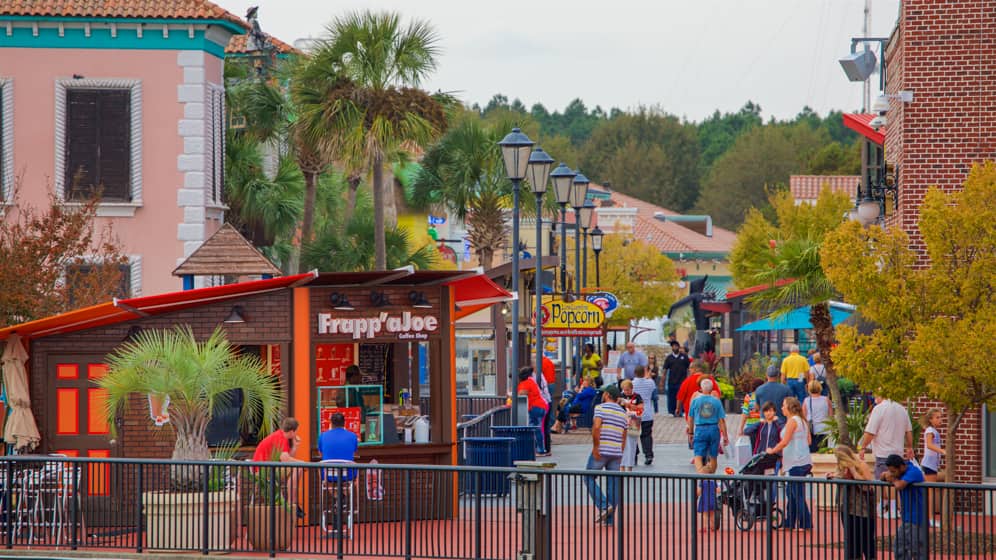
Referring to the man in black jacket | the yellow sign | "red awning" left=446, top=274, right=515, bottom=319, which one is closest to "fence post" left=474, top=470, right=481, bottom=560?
"red awning" left=446, top=274, right=515, bottom=319

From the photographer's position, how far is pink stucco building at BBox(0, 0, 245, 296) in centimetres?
2691

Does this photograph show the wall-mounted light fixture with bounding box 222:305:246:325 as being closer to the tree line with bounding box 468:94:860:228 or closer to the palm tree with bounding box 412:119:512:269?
the palm tree with bounding box 412:119:512:269

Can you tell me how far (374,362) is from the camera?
1966 centimetres

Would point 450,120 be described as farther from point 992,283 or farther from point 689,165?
point 689,165

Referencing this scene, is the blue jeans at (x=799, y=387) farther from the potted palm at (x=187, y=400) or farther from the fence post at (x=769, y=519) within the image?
the fence post at (x=769, y=519)

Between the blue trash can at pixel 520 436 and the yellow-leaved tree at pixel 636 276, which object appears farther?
the yellow-leaved tree at pixel 636 276

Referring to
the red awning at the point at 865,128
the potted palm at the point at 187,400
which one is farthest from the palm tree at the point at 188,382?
the red awning at the point at 865,128

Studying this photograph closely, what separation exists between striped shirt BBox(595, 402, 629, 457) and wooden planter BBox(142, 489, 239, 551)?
530 centimetres

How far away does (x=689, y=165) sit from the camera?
121 m

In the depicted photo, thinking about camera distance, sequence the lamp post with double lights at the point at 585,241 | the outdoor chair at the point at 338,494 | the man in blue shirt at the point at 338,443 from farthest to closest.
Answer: the lamp post with double lights at the point at 585,241
the man in blue shirt at the point at 338,443
the outdoor chair at the point at 338,494

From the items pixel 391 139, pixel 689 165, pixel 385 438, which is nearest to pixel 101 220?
pixel 391 139

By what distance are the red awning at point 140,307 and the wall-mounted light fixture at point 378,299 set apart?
855mm

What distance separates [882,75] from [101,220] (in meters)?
14.3

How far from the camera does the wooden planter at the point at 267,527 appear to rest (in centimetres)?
1371
